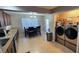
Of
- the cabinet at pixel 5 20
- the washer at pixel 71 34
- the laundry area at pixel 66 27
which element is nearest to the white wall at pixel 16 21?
the cabinet at pixel 5 20

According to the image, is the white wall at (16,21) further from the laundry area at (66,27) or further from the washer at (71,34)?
the washer at (71,34)

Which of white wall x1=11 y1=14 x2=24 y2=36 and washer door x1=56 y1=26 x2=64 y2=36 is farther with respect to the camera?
washer door x1=56 y1=26 x2=64 y2=36

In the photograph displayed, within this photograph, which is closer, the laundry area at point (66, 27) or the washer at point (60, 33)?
the laundry area at point (66, 27)

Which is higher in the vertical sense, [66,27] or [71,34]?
[66,27]

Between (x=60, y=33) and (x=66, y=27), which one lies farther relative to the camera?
(x=60, y=33)

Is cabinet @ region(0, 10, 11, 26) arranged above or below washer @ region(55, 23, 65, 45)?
above

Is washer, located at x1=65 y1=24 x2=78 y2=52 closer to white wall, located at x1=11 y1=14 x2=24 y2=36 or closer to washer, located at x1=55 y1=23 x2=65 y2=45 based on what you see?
washer, located at x1=55 y1=23 x2=65 y2=45

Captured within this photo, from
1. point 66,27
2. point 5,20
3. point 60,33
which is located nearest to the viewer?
point 5,20

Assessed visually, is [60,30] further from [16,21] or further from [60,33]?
[16,21]

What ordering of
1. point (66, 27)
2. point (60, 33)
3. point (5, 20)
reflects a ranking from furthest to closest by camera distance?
point (60, 33) → point (66, 27) → point (5, 20)

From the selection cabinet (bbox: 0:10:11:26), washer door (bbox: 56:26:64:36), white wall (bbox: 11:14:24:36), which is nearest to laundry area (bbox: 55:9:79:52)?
washer door (bbox: 56:26:64:36)

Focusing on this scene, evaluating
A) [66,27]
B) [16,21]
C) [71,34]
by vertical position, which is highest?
[16,21]

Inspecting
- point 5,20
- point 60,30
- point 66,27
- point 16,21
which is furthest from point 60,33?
point 5,20
